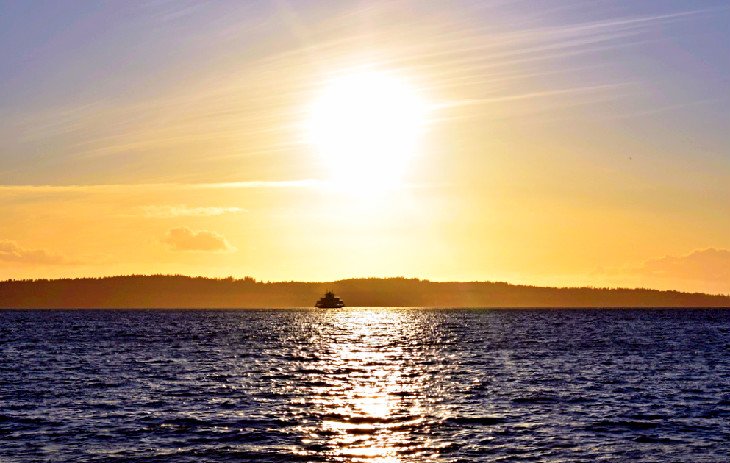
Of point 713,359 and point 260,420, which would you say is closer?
point 260,420

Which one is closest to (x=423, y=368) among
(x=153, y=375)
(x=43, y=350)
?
(x=153, y=375)

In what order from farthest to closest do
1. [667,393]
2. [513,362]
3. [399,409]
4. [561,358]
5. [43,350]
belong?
[43,350] → [561,358] → [513,362] → [667,393] → [399,409]

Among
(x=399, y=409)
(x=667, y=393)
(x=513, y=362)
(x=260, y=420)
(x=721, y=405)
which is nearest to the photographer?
(x=260, y=420)

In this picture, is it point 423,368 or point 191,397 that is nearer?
point 191,397

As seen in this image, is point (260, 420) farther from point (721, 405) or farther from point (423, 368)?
point (423, 368)

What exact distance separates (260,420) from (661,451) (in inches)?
952

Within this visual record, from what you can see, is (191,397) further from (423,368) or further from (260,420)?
(423,368)

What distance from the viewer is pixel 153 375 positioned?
81625 mm

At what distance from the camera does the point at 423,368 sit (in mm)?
92125

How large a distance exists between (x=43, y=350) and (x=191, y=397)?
6407 cm

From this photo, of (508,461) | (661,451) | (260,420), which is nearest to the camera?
(508,461)

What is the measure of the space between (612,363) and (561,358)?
7.94 meters

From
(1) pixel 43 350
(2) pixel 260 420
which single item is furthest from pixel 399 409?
(1) pixel 43 350

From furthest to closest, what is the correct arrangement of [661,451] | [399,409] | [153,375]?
[153,375], [399,409], [661,451]
